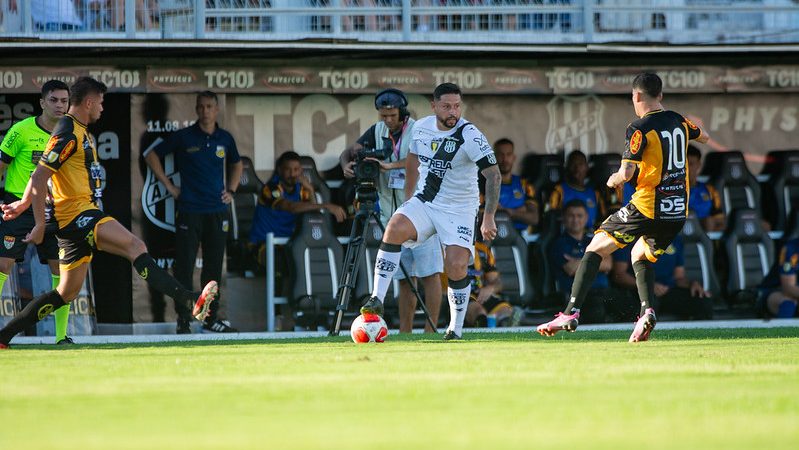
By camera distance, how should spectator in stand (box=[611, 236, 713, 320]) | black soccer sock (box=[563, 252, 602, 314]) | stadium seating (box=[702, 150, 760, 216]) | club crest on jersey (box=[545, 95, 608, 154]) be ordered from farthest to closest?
club crest on jersey (box=[545, 95, 608, 154]) → stadium seating (box=[702, 150, 760, 216]) → spectator in stand (box=[611, 236, 713, 320]) → black soccer sock (box=[563, 252, 602, 314])

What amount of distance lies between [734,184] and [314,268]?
524cm

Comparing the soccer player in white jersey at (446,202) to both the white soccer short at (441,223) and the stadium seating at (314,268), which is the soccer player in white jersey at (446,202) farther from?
the stadium seating at (314,268)

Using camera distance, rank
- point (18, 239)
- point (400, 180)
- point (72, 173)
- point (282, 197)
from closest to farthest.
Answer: point (72, 173) < point (18, 239) < point (400, 180) < point (282, 197)

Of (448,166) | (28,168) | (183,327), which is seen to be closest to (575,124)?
(183,327)

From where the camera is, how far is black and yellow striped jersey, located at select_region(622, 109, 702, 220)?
10.7 metres

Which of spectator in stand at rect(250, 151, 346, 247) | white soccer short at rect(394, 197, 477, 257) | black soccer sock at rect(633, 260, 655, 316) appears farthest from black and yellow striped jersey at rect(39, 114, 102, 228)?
spectator in stand at rect(250, 151, 346, 247)

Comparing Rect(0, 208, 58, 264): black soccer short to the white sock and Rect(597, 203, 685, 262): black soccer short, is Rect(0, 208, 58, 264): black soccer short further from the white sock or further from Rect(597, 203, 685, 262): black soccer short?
Rect(597, 203, 685, 262): black soccer short

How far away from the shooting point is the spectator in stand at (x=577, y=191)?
1627 cm

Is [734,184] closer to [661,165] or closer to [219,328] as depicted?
[219,328]

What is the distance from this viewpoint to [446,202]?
37.6 feet

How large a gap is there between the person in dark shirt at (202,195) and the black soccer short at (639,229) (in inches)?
202

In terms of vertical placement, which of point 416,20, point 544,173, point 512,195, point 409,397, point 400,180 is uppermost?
point 416,20

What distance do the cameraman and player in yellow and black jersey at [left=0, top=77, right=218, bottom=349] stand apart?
2.68m

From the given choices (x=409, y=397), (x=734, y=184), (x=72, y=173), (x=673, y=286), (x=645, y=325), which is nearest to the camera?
(x=409, y=397)
